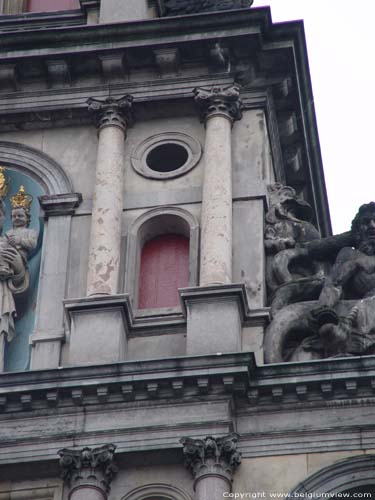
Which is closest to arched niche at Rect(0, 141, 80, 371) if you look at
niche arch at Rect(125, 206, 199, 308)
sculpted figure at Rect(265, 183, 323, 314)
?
niche arch at Rect(125, 206, 199, 308)

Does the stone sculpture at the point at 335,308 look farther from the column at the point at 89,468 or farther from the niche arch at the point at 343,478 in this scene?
the column at the point at 89,468

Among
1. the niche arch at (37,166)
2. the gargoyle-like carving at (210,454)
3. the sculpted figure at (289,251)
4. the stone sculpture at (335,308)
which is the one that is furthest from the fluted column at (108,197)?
the gargoyle-like carving at (210,454)

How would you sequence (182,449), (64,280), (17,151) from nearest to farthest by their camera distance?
1. (182,449)
2. (64,280)
3. (17,151)

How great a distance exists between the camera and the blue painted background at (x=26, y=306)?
2941 centimetres

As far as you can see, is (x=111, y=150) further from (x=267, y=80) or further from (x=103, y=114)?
A: (x=267, y=80)

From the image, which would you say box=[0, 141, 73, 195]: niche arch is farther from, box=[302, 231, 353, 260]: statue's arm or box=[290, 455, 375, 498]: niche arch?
box=[290, 455, 375, 498]: niche arch

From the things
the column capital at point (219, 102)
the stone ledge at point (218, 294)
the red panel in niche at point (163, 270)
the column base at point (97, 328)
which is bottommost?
the column base at point (97, 328)

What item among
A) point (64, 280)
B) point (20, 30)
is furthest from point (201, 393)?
point (20, 30)

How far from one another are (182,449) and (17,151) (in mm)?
6982

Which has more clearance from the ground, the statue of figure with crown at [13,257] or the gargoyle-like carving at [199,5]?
the gargoyle-like carving at [199,5]

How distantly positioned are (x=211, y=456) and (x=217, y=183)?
4.98 meters

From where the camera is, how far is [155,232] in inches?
1207

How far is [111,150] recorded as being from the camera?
31016mm

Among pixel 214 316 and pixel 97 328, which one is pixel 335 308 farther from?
pixel 97 328
